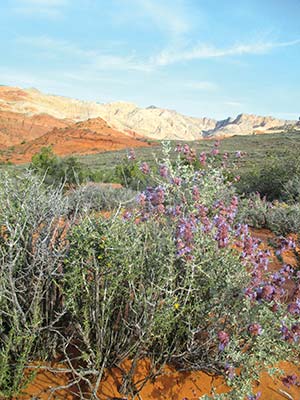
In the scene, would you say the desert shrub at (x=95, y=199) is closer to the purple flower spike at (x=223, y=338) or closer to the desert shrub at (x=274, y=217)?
the purple flower spike at (x=223, y=338)

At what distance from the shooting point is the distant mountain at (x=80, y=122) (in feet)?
170

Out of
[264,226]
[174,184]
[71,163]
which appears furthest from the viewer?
[71,163]

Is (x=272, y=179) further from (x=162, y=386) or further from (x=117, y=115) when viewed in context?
(x=117, y=115)

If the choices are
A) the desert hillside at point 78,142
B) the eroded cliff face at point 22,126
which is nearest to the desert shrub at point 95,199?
the desert hillside at point 78,142

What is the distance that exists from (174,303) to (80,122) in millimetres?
58354

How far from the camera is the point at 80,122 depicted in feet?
193

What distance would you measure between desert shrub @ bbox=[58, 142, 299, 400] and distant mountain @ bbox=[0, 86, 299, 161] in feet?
63.0

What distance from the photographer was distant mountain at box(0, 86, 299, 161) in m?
51.8

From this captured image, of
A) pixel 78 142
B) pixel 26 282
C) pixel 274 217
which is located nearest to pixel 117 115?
pixel 78 142

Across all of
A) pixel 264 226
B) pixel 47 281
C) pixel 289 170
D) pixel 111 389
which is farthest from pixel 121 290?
pixel 289 170

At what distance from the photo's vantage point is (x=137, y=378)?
9.97 ft

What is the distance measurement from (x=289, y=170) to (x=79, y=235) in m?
12.0

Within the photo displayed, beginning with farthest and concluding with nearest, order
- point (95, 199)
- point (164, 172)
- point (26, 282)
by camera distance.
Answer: point (95, 199), point (164, 172), point (26, 282)

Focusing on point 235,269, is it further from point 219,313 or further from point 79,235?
point 79,235
